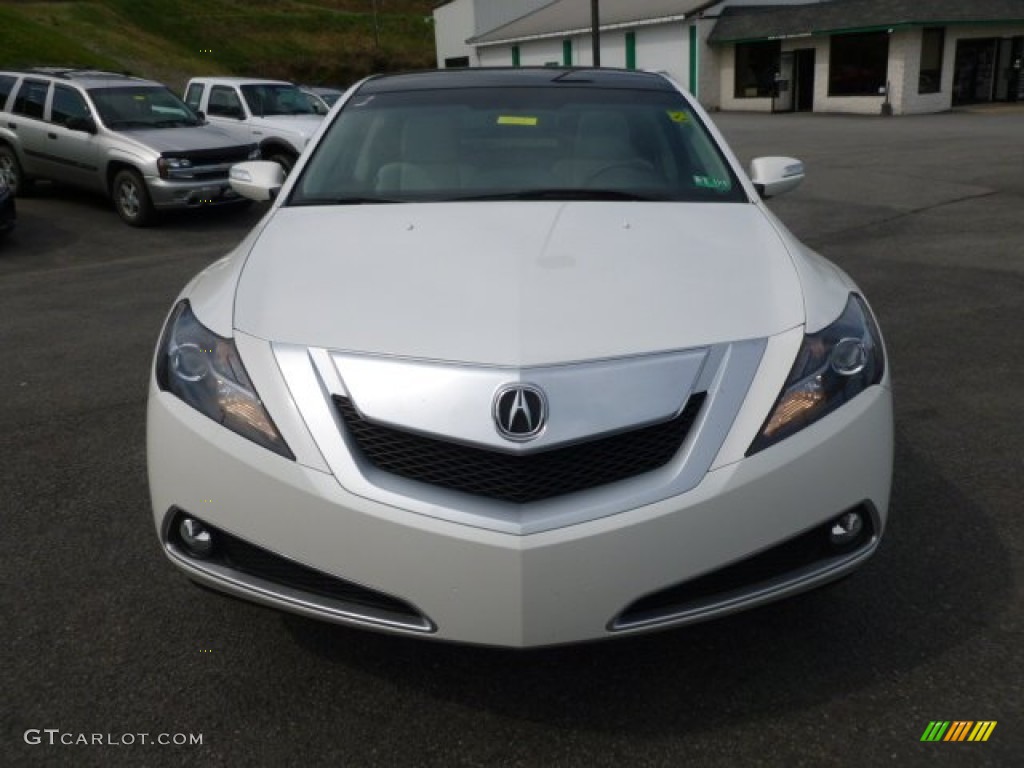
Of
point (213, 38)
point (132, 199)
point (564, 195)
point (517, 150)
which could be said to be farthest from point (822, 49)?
point (213, 38)

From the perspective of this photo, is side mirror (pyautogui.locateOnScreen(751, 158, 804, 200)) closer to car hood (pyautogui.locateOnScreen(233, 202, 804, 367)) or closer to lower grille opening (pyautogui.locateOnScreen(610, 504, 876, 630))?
car hood (pyautogui.locateOnScreen(233, 202, 804, 367))

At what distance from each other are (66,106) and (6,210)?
2.71 m

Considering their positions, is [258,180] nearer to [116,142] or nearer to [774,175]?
[774,175]

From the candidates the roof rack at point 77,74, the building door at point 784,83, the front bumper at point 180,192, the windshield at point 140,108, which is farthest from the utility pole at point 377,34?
the front bumper at point 180,192

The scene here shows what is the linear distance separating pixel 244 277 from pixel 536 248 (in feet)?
2.90

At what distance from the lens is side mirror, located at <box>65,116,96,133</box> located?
12000 mm

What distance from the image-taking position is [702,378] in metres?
2.34

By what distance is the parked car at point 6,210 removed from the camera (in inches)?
404

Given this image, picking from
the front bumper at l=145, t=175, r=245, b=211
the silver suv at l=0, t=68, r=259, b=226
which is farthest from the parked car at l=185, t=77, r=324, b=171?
the front bumper at l=145, t=175, r=245, b=211

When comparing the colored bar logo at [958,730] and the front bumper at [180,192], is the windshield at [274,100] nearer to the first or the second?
the front bumper at [180,192]

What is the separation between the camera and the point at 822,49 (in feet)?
109

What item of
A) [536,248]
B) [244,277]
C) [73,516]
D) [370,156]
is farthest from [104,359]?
[536,248]

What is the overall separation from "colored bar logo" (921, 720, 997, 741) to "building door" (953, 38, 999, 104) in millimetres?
34719

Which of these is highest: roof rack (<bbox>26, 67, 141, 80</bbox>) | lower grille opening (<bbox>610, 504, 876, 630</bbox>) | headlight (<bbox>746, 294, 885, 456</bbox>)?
roof rack (<bbox>26, 67, 141, 80</bbox>)
